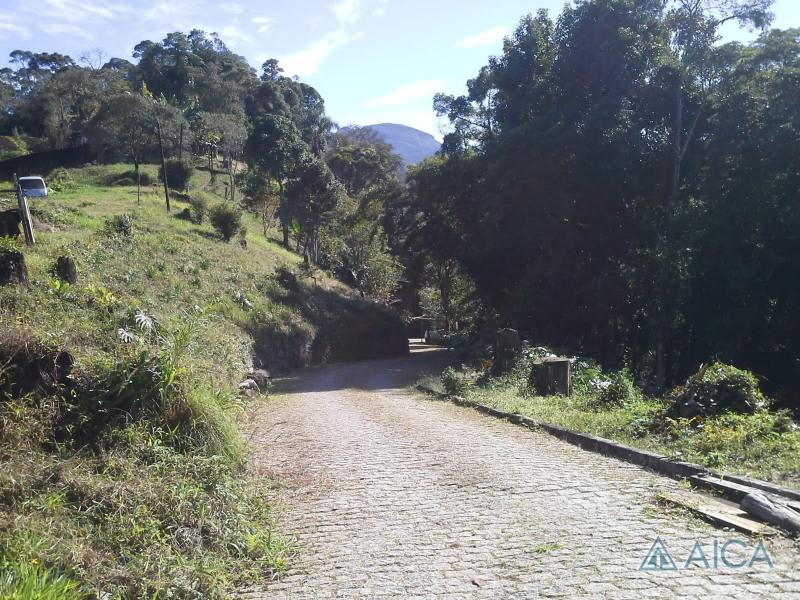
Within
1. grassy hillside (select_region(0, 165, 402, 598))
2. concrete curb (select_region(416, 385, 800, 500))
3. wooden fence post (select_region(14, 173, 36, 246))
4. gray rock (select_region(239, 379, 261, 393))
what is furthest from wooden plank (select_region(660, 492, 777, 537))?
wooden fence post (select_region(14, 173, 36, 246))

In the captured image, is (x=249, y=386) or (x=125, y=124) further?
(x=125, y=124)

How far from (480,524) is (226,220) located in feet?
99.2

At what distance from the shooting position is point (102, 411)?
6500 mm

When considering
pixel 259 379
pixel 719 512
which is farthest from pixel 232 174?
pixel 719 512

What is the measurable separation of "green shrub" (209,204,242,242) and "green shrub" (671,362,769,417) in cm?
2808

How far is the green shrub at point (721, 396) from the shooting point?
872 cm

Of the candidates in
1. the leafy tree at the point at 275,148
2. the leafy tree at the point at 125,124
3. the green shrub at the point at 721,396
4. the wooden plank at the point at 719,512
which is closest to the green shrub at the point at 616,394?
the green shrub at the point at 721,396

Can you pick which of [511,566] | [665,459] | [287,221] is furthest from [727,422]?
[287,221]

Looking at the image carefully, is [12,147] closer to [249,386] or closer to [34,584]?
[249,386]

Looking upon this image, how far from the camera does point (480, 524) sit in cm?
565

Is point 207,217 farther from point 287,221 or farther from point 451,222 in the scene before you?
point 451,222

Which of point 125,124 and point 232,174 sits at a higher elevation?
point 125,124

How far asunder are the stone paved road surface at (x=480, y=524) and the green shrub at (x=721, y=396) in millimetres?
1817

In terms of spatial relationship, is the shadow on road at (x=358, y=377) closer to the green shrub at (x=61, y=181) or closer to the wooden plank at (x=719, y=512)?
the wooden plank at (x=719, y=512)
